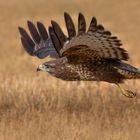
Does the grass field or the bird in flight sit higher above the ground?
the bird in flight

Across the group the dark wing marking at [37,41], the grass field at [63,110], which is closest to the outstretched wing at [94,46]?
the grass field at [63,110]

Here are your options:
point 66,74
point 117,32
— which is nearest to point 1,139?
point 66,74

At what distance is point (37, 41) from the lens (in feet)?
37.8

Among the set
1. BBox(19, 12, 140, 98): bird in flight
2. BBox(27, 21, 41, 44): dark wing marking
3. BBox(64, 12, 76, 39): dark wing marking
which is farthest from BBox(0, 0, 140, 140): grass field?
BBox(64, 12, 76, 39): dark wing marking

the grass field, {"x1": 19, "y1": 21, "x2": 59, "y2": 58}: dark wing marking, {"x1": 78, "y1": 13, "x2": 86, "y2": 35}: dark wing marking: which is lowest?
the grass field

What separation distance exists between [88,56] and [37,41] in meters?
1.76

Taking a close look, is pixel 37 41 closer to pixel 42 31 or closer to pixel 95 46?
pixel 42 31

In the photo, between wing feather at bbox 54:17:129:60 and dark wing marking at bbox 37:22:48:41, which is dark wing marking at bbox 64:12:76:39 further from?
dark wing marking at bbox 37:22:48:41

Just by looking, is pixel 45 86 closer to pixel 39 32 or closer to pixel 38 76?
pixel 39 32

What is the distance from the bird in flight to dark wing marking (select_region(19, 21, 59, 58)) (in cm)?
31

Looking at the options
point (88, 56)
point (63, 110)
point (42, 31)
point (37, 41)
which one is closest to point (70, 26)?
point (88, 56)

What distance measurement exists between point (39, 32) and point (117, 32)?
37.2ft

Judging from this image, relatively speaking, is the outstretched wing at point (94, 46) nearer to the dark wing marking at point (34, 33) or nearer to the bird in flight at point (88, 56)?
the bird in flight at point (88, 56)

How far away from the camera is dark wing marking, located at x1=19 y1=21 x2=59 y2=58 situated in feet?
37.3
